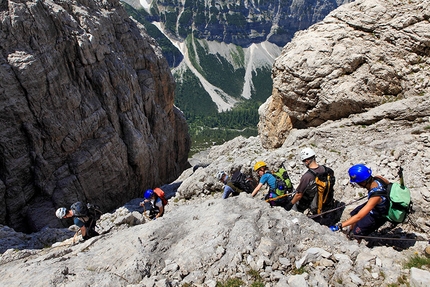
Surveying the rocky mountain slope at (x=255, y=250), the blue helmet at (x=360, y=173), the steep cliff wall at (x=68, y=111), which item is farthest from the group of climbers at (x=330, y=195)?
the steep cliff wall at (x=68, y=111)

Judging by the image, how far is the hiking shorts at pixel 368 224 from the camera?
26.8 ft

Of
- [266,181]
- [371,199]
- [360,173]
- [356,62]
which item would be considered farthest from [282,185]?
[356,62]

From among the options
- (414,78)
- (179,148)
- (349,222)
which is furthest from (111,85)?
(349,222)

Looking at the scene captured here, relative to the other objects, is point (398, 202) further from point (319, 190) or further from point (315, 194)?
point (315, 194)

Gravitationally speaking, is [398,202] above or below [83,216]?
above

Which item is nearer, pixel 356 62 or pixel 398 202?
pixel 398 202

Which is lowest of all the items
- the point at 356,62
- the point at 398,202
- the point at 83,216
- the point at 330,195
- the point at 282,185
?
the point at 83,216

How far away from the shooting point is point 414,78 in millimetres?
15789

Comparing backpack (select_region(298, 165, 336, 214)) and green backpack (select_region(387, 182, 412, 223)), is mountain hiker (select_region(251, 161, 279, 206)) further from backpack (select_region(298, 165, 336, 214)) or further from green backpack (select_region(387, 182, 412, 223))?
green backpack (select_region(387, 182, 412, 223))

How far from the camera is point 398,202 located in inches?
292

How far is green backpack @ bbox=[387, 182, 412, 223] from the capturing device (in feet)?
24.3

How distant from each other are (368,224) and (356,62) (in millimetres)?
12333

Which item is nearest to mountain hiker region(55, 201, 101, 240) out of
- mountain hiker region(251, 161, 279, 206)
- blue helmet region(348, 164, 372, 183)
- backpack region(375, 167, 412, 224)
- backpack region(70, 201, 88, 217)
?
backpack region(70, 201, 88, 217)

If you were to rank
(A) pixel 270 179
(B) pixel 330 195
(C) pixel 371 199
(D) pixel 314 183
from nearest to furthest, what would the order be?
(C) pixel 371 199
(D) pixel 314 183
(B) pixel 330 195
(A) pixel 270 179
